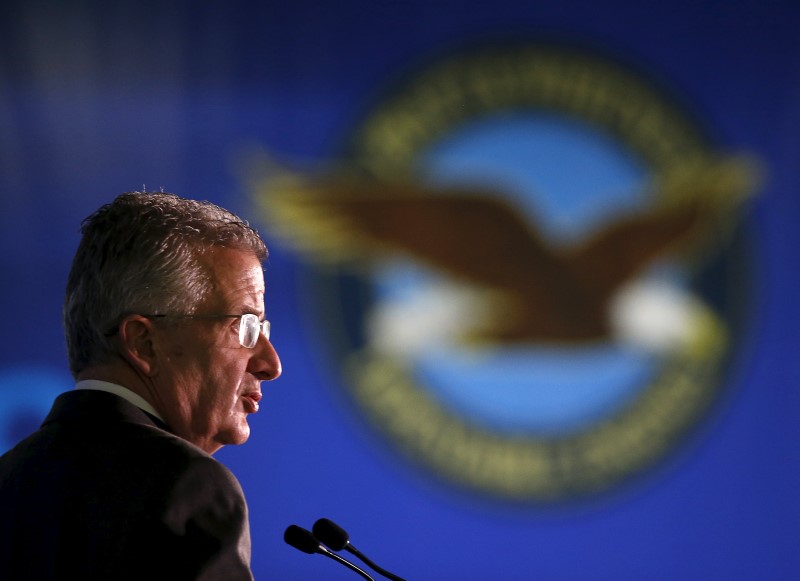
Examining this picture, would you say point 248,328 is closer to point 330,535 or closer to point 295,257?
point 330,535

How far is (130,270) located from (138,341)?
0.31 feet

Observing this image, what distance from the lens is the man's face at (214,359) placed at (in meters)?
1.51

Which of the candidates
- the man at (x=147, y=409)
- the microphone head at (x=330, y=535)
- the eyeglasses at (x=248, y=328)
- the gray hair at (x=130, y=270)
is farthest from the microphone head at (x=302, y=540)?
the gray hair at (x=130, y=270)

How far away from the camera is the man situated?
1200 millimetres

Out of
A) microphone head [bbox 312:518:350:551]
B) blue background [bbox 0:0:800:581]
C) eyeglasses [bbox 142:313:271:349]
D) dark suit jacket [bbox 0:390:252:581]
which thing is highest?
blue background [bbox 0:0:800:581]

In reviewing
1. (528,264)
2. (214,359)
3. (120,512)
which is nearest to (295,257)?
(528,264)

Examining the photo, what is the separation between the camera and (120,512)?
3.93 ft

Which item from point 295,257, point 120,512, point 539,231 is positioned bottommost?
point 120,512

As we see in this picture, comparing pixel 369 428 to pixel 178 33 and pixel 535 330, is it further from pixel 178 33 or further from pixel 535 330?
pixel 178 33

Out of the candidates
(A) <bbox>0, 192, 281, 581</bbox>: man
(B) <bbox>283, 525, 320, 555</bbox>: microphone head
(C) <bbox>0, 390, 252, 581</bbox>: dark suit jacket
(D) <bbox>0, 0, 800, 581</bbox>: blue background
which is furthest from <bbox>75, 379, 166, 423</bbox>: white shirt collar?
(D) <bbox>0, 0, 800, 581</bbox>: blue background

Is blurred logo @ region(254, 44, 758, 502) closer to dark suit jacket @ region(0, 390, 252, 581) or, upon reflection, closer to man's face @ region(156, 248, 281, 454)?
man's face @ region(156, 248, 281, 454)

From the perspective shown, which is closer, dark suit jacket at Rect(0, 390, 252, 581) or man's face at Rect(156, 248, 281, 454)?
dark suit jacket at Rect(0, 390, 252, 581)

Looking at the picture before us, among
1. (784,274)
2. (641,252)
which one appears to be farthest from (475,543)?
(784,274)

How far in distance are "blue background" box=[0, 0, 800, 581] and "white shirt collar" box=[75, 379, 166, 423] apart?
2.69m
